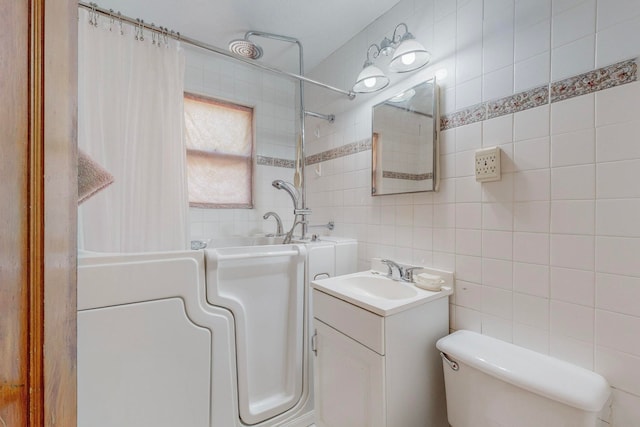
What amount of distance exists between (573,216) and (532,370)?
0.53 m

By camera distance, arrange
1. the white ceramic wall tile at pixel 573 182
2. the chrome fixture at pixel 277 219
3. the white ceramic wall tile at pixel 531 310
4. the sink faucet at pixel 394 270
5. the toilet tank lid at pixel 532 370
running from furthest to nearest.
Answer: the chrome fixture at pixel 277 219 → the sink faucet at pixel 394 270 → the white ceramic wall tile at pixel 531 310 → the white ceramic wall tile at pixel 573 182 → the toilet tank lid at pixel 532 370

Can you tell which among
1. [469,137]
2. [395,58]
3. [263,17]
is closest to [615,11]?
[469,137]

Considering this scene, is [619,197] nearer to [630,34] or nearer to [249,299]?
[630,34]

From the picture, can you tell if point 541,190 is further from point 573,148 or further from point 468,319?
point 468,319

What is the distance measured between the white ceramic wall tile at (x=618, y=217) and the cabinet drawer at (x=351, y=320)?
770 millimetres

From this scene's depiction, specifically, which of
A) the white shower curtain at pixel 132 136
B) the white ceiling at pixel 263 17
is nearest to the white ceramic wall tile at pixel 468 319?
the white shower curtain at pixel 132 136

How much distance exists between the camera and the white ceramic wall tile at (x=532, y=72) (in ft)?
3.15

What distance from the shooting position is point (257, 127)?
2338 mm

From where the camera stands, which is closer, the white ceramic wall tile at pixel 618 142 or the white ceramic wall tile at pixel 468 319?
the white ceramic wall tile at pixel 618 142

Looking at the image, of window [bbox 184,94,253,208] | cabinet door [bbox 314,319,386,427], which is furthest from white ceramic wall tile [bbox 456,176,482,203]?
window [bbox 184,94,253,208]

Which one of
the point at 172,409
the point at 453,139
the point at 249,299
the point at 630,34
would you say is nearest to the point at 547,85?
the point at 630,34

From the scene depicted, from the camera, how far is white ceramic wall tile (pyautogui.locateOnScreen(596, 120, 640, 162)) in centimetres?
78

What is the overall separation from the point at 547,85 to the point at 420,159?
0.54 meters

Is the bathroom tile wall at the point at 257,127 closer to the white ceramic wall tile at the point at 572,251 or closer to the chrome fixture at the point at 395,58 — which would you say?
the chrome fixture at the point at 395,58
